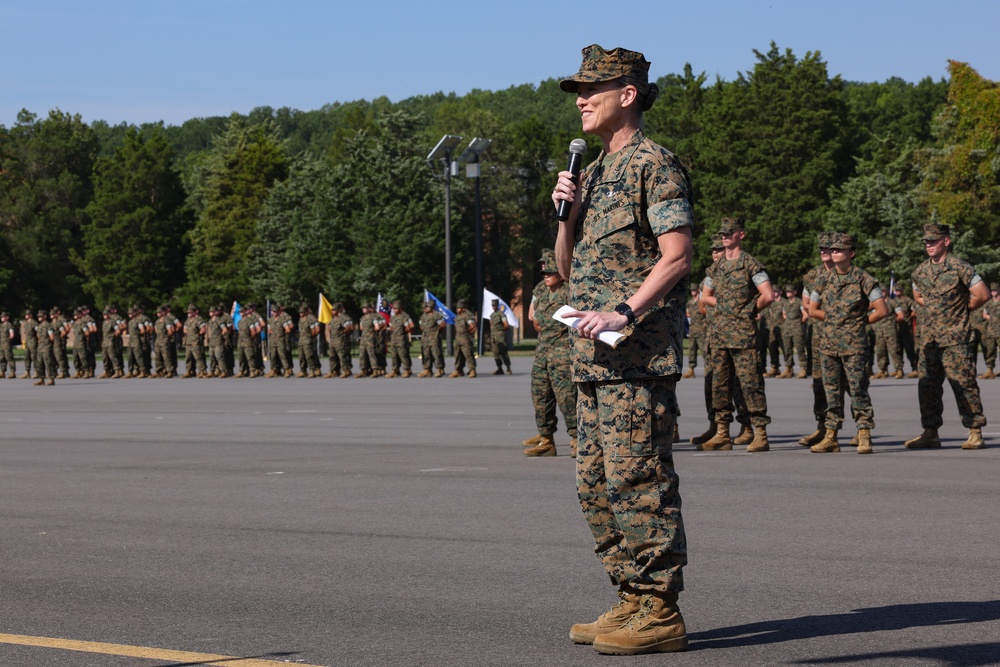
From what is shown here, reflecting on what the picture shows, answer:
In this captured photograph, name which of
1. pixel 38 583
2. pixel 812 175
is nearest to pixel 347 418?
pixel 38 583

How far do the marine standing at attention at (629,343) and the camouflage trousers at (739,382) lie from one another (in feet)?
29.5

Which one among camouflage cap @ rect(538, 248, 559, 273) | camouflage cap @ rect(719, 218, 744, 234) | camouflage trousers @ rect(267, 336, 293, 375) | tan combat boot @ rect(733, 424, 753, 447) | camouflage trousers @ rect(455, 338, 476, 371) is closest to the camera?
camouflage cap @ rect(538, 248, 559, 273)

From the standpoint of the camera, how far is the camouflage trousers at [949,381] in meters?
14.9

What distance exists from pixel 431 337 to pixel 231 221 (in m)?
60.5

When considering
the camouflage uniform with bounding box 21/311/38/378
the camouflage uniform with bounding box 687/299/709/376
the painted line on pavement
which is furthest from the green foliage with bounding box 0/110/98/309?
the painted line on pavement

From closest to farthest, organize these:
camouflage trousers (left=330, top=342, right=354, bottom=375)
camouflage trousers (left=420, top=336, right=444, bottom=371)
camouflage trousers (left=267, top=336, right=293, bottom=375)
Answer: camouflage trousers (left=420, top=336, right=444, bottom=371) → camouflage trousers (left=330, top=342, right=354, bottom=375) → camouflage trousers (left=267, top=336, right=293, bottom=375)

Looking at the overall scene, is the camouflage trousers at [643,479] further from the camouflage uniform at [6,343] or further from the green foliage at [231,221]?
the green foliage at [231,221]

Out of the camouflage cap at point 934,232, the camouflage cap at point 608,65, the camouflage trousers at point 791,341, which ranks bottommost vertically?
the camouflage trousers at point 791,341

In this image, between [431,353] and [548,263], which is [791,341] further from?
[548,263]

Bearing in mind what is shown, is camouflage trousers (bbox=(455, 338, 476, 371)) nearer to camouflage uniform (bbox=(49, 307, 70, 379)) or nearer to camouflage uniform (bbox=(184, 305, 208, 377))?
camouflage uniform (bbox=(184, 305, 208, 377))

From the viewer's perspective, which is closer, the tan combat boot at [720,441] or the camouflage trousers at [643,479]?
the camouflage trousers at [643,479]

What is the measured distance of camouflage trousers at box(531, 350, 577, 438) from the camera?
14.4 m

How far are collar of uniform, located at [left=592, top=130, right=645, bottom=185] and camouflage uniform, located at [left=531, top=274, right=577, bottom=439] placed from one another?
26.6ft

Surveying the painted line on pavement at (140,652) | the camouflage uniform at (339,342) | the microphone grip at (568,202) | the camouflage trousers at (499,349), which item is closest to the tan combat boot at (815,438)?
the microphone grip at (568,202)
